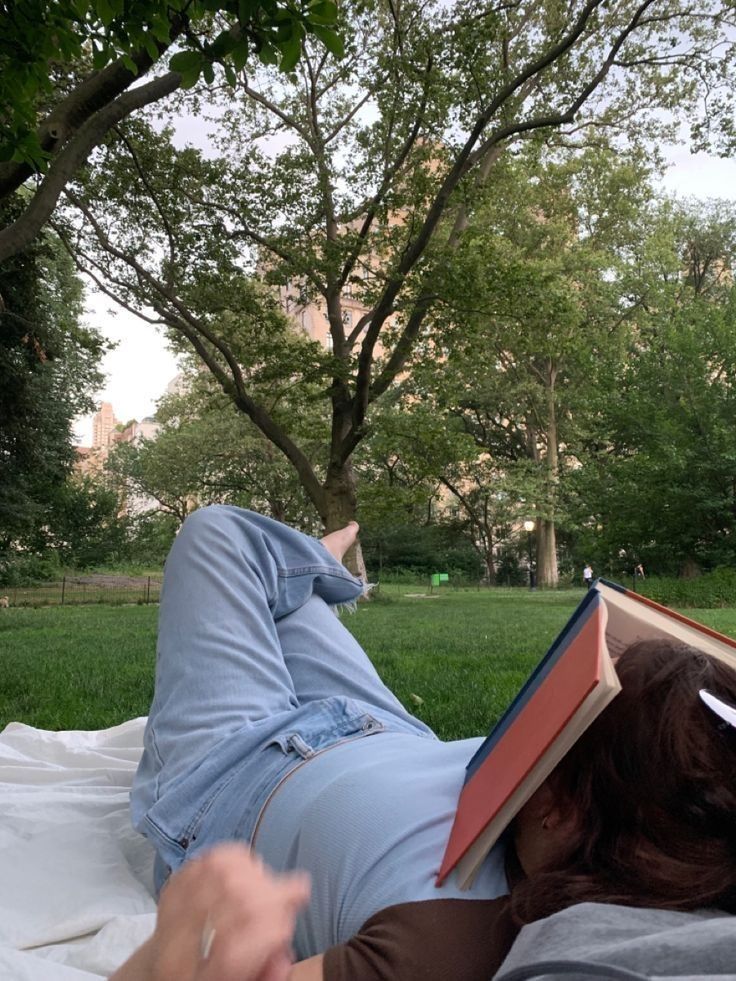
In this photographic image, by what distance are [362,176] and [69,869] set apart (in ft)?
42.6

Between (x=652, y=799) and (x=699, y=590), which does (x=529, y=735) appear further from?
(x=699, y=590)

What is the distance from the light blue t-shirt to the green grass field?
2698 mm

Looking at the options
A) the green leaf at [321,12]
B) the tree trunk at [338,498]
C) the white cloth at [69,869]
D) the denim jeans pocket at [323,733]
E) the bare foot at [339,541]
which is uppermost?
the green leaf at [321,12]

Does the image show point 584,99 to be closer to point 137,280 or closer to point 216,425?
point 137,280

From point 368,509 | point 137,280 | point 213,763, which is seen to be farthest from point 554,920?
point 368,509

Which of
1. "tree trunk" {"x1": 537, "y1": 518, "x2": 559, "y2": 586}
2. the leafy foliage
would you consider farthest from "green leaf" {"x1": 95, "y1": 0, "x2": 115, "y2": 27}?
"tree trunk" {"x1": 537, "y1": 518, "x2": 559, "y2": 586}

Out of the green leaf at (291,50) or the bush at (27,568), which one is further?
the bush at (27,568)

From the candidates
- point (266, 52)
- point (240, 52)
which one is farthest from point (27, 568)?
point (240, 52)

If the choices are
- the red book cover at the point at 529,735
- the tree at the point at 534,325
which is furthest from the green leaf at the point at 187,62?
the tree at the point at 534,325

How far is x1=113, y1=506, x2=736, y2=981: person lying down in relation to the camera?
0.76 m

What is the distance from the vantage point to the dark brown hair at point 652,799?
903mm

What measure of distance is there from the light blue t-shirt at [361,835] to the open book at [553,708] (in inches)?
2.7

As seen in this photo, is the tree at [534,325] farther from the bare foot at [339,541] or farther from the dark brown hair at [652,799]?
the dark brown hair at [652,799]

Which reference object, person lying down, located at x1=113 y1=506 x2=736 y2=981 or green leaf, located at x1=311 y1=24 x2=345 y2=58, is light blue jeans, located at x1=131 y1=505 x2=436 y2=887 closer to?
person lying down, located at x1=113 y1=506 x2=736 y2=981
